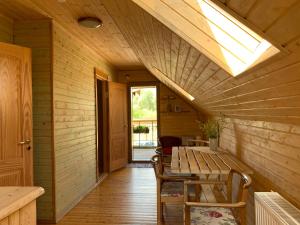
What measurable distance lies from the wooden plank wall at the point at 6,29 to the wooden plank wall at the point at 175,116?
3770 millimetres

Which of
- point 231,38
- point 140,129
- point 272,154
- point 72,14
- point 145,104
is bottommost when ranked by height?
point 140,129

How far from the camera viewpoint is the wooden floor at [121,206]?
11.0 feet

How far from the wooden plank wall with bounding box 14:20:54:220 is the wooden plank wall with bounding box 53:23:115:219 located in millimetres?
85

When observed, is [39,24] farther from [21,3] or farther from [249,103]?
[249,103]

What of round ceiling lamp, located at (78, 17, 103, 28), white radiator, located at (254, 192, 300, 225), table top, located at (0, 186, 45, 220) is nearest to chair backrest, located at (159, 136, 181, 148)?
round ceiling lamp, located at (78, 17, 103, 28)

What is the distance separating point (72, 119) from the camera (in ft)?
12.9

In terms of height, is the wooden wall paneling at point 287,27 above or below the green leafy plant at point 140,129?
above

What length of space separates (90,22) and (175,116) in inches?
155

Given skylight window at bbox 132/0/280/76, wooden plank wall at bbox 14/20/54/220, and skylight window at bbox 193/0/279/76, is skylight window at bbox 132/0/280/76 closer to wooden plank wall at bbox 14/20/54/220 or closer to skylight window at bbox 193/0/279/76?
skylight window at bbox 193/0/279/76

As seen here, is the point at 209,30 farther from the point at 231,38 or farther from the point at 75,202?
the point at 75,202

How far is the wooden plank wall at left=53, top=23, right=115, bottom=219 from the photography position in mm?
3443

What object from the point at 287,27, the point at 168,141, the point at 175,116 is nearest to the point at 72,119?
the point at 168,141

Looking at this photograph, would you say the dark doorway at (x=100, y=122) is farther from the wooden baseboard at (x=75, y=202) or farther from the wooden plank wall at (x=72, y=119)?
the wooden plank wall at (x=72, y=119)

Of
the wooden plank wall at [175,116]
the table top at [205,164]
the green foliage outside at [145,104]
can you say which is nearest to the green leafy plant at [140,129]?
the green foliage outside at [145,104]
